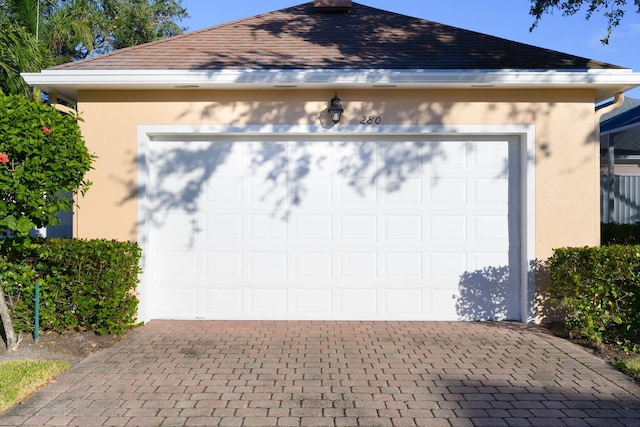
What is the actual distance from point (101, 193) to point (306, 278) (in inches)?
121

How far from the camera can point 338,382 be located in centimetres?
496

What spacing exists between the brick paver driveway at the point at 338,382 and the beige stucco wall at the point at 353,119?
70.1 inches

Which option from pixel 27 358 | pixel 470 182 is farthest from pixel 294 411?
pixel 470 182

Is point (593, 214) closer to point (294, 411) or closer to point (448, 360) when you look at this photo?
point (448, 360)

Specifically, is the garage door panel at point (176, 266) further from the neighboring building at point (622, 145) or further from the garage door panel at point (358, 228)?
the neighboring building at point (622, 145)

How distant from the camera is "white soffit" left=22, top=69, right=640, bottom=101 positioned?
699 cm

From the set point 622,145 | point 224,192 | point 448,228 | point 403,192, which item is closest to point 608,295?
point 448,228

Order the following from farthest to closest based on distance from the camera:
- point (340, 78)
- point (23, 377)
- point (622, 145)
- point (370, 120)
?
point (622, 145) < point (370, 120) < point (340, 78) < point (23, 377)

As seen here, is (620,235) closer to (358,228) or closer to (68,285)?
(358,228)

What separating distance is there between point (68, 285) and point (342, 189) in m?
3.70

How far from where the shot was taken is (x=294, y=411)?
14.1 feet

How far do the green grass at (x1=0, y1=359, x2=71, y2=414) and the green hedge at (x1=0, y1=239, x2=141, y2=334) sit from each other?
917 mm

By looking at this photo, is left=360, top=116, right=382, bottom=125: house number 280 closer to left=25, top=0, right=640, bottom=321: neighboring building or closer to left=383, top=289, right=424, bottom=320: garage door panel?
left=25, top=0, right=640, bottom=321: neighboring building

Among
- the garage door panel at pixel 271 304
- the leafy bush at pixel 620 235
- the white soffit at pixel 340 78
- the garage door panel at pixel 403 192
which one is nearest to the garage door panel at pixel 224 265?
the garage door panel at pixel 271 304
